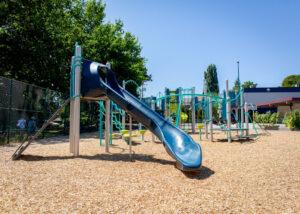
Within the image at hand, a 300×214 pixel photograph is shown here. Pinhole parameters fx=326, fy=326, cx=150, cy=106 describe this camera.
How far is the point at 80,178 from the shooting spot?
255 inches

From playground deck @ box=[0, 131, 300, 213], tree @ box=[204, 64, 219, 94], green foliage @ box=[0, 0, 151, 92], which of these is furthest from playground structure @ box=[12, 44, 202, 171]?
tree @ box=[204, 64, 219, 94]

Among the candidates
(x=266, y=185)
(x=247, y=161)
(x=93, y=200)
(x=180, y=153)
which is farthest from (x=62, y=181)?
(x=247, y=161)

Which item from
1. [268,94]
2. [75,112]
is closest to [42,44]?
[75,112]

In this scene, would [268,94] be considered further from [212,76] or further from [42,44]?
[42,44]

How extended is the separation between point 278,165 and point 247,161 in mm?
815

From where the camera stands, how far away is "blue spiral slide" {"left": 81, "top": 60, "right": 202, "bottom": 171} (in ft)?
24.6

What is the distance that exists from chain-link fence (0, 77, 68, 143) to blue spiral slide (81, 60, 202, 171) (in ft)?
18.4

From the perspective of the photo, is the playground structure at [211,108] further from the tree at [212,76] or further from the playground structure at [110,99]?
the tree at [212,76]

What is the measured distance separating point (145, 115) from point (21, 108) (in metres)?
8.81

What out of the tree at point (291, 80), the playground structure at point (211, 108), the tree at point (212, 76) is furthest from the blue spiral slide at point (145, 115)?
the tree at point (291, 80)

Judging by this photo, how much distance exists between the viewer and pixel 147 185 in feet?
19.8

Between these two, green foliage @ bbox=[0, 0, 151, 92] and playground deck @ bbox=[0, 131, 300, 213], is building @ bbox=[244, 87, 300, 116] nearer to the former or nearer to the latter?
green foliage @ bbox=[0, 0, 151, 92]

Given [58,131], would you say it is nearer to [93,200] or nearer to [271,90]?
[93,200]

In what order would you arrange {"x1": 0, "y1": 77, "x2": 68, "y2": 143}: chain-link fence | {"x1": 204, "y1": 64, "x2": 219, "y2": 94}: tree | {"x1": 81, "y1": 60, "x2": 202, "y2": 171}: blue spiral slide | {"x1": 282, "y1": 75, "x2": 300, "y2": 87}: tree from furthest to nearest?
1. {"x1": 282, "y1": 75, "x2": 300, "y2": 87}: tree
2. {"x1": 204, "y1": 64, "x2": 219, "y2": 94}: tree
3. {"x1": 0, "y1": 77, "x2": 68, "y2": 143}: chain-link fence
4. {"x1": 81, "y1": 60, "x2": 202, "y2": 171}: blue spiral slide
